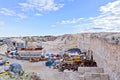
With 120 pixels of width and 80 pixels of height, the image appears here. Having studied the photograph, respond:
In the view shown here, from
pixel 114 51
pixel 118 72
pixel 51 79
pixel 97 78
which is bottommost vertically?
pixel 51 79

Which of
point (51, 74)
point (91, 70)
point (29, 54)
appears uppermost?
point (91, 70)

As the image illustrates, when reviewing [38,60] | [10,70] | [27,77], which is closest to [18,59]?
[38,60]

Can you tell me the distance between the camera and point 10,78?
53.2 feet

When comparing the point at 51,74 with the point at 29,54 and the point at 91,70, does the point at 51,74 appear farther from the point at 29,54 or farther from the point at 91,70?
the point at 29,54

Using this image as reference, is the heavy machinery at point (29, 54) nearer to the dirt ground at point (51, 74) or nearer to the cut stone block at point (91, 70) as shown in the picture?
the dirt ground at point (51, 74)

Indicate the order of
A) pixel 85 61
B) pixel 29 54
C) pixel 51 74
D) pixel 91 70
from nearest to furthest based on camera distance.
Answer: pixel 91 70, pixel 51 74, pixel 85 61, pixel 29 54

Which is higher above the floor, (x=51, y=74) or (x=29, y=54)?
(x=29, y=54)

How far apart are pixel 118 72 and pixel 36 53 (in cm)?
2371

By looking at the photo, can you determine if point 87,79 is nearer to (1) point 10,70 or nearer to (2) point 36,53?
(1) point 10,70

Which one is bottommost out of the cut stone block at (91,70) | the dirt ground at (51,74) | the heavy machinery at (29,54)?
the dirt ground at (51,74)

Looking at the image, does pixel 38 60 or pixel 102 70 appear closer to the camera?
pixel 102 70

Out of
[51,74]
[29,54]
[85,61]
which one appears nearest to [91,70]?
[51,74]

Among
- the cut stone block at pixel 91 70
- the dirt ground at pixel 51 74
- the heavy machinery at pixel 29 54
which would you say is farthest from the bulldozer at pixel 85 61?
the heavy machinery at pixel 29 54

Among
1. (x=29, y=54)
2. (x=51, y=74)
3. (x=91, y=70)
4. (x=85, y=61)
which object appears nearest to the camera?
(x=91, y=70)
